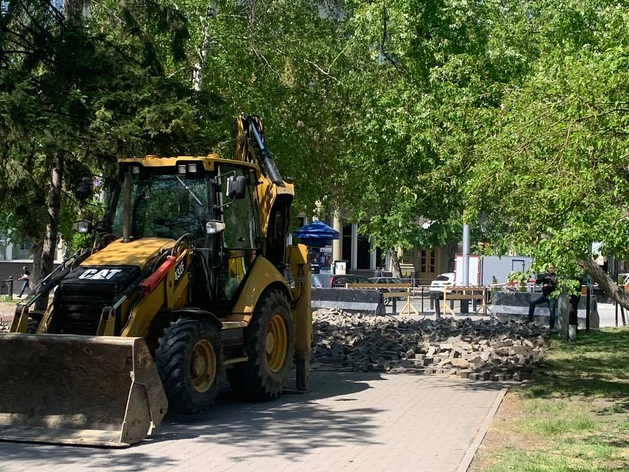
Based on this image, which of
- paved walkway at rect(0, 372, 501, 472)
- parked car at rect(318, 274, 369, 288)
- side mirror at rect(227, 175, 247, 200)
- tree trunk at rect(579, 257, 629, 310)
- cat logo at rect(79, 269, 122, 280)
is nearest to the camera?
paved walkway at rect(0, 372, 501, 472)

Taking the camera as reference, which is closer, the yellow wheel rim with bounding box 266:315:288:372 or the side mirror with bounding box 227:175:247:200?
the side mirror with bounding box 227:175:247:200

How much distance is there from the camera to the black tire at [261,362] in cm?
1087

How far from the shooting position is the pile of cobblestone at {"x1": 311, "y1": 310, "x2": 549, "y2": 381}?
1403cm

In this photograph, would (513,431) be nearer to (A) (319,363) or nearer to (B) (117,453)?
(B) (117,453)

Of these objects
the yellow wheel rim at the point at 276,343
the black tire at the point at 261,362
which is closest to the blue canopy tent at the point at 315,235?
the yellow wheel rim at the point at 276,343

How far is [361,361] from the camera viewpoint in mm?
14891

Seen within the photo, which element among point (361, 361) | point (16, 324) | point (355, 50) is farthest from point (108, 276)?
point (355, 50)

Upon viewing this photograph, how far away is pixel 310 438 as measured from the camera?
901 cm

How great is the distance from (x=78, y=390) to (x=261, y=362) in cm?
278

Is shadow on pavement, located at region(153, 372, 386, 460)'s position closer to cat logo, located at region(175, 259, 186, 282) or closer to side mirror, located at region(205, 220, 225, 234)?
cat logo, located at region(175, 259, 186, 282)

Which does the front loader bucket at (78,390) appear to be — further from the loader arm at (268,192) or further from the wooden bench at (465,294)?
the wooden bench at (465,294)

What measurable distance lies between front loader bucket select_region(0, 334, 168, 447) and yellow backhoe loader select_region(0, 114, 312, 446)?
1 cm

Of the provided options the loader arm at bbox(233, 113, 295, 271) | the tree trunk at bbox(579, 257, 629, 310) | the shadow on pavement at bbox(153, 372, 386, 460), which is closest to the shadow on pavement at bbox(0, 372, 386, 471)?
the shadow on pavement at bbox(153, 372, 386, 460)

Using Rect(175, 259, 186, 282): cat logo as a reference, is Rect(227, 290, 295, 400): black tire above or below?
below
